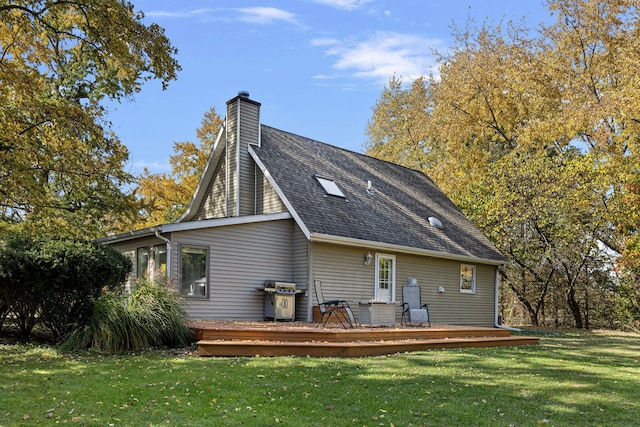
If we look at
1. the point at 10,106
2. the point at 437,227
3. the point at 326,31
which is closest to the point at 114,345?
the point at 10,106

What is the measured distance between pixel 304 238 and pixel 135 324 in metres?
5.11

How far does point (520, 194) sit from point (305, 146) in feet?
28.0

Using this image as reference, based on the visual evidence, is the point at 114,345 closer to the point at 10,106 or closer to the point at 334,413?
the point at 334,413

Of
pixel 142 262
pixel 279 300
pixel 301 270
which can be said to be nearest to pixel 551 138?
pixel 301 270

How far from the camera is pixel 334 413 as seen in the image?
5.01m

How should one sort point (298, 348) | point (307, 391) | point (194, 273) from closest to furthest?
point (307, 391)
point (298, 348)
point (194, 273)

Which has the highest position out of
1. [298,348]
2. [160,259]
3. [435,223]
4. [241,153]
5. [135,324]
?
[241,153]

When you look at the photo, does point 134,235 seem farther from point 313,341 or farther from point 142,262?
point 313,341

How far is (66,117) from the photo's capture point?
11.6m

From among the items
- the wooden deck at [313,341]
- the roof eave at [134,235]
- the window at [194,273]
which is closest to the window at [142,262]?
the roof eave at [134,235]

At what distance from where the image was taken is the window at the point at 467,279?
649 inches

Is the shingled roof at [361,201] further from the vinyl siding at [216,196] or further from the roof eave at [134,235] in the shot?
the roof eave at [134,235]

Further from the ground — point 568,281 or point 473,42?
point 473,42

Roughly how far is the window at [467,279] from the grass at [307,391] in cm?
805
